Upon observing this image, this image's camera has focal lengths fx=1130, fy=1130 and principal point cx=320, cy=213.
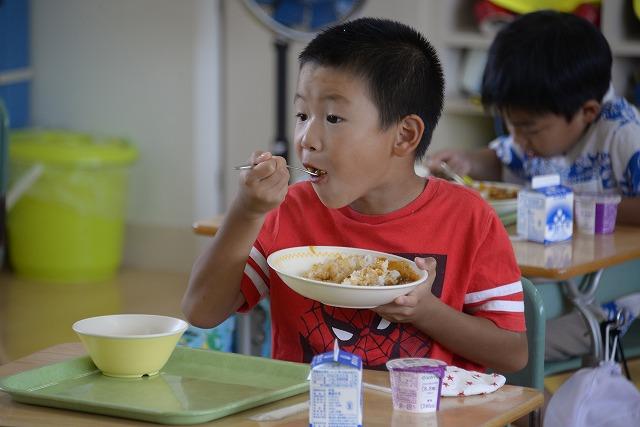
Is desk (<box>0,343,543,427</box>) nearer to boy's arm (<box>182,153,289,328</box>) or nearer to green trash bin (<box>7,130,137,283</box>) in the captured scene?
boy's arm (<box>182,153,289,328</box>)

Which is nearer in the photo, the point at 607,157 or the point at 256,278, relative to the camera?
→ the point at 256,278

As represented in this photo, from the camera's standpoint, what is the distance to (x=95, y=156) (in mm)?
4535

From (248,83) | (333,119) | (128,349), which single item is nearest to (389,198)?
(333,119)

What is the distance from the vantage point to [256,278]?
5.43ft

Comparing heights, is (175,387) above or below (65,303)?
above

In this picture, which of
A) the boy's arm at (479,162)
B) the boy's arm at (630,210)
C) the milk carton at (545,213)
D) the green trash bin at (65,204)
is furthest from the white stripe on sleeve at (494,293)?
the green trash bin at (65,204)

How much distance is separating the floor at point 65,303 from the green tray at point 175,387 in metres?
2.24

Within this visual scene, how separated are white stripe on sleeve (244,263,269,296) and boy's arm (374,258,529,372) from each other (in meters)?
0.23

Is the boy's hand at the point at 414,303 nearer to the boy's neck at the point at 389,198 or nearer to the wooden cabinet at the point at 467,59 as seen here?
the boy's neck at the point at 389,198

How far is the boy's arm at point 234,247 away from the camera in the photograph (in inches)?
57.4

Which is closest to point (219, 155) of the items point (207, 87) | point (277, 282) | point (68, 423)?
point (207, 87)

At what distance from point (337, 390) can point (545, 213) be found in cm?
128

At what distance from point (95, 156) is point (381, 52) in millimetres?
3073

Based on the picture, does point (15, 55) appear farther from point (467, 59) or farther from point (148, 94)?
point (467, 59)
